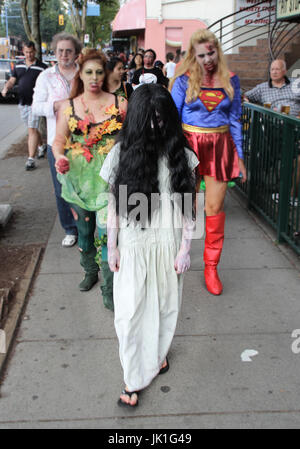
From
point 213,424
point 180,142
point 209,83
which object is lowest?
point 213,424

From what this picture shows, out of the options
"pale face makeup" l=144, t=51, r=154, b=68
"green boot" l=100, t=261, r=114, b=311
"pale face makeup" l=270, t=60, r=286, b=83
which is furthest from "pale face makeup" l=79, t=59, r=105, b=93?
"pale face makeup" l=144, t=51, r=154, b=68

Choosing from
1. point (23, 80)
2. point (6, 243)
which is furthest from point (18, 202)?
point (23, 80)

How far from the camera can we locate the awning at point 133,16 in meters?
22.3

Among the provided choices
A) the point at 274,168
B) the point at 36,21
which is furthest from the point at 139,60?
the point at 274,168

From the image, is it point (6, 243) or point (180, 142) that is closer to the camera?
point (180, 142)

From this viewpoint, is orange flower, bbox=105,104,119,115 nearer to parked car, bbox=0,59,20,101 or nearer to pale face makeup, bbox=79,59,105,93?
pale face makeup, bbox=79,59,105,93

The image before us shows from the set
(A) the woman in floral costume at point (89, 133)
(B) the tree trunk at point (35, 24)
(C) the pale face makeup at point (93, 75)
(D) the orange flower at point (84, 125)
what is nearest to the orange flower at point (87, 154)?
(A) the woman in floral costume at point (89, 133)

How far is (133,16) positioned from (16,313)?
73.0 feet

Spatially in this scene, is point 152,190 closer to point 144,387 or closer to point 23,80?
point 144,387

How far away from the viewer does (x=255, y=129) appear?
19.3 feet

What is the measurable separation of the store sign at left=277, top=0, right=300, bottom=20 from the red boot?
5.88 meters

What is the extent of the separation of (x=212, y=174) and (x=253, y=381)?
171cm

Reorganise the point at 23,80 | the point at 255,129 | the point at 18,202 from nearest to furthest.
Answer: the point at 255,129 < the point at 18,202 < the point at 23,80

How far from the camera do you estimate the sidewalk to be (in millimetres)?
2682
